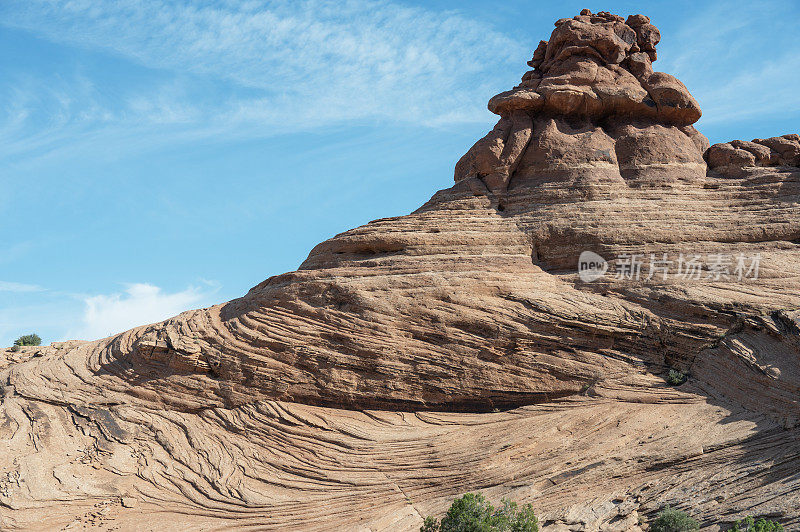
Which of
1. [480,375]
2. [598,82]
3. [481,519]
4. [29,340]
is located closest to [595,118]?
[598,82]

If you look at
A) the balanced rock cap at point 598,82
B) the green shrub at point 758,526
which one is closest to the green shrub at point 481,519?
the green shrub at point 758,526

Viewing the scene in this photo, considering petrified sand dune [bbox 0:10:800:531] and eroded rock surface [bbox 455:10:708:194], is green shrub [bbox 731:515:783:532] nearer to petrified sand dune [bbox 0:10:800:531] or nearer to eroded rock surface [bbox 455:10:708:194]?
petrified sand dune [bbox 0:10:800:531]

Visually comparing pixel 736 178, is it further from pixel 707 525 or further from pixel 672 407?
pixel 707 525

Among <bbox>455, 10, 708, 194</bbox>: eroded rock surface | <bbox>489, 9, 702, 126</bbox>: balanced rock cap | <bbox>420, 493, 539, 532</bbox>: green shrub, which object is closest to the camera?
A: <bbox>420, 493, 539, 532</bbox>: green shrub

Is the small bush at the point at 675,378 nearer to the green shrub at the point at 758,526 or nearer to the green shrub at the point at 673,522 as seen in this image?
the green shrub at the point at 673,522

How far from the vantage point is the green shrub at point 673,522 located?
15.9 metres

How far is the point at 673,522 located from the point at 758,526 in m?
1.72

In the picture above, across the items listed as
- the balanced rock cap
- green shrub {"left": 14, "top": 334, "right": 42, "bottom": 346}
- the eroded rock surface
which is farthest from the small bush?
green shrub {"left": 14, "top": 334, "right": 42, "bottom": 346}

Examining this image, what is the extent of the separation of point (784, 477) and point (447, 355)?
8800 millimetres

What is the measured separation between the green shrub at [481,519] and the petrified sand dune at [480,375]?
2.58 ft

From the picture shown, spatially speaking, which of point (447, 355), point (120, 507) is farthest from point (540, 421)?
point (120, 507)

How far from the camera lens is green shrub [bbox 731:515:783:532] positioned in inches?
583

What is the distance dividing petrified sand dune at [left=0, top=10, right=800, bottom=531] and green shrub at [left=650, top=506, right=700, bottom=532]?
70 cm

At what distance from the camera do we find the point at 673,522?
16047 millimetres
